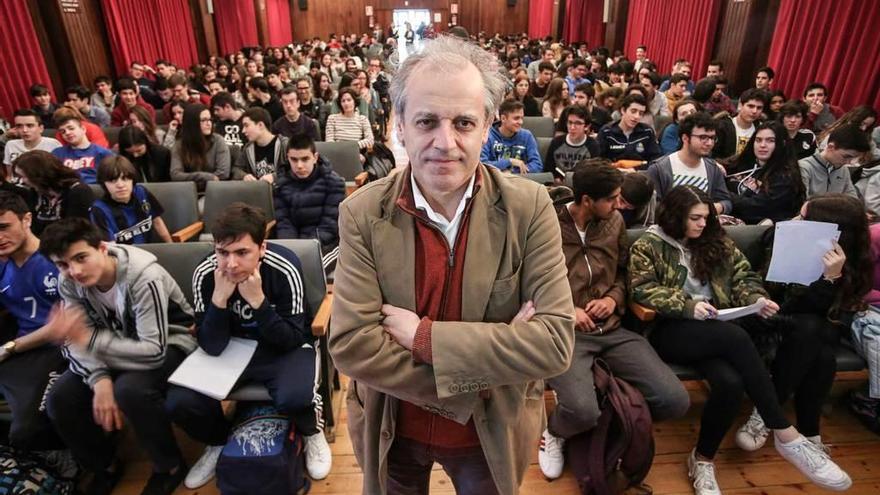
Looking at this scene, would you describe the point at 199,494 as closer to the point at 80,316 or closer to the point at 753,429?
the point at 80,316

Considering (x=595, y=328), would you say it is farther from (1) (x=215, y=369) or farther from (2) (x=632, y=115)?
(2) (x=632, y=115)

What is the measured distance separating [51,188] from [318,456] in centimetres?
229

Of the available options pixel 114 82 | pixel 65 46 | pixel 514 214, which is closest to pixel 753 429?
pixel 514 214

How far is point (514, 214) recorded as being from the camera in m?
0.99

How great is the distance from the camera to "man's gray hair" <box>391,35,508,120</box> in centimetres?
92

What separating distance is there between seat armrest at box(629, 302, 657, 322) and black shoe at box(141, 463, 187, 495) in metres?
2.17

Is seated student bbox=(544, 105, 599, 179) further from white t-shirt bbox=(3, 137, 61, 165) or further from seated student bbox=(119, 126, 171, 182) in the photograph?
white t-shirt bbox=(3, 137, 61, 165)

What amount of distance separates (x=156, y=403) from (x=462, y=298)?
1.61 m

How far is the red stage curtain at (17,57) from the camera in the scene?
503 cm

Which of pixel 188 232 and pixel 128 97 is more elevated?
pixel 128 97

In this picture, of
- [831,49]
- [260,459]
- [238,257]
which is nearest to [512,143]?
[238,257]

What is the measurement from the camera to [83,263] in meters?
1.73

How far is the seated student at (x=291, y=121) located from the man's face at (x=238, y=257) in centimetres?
319

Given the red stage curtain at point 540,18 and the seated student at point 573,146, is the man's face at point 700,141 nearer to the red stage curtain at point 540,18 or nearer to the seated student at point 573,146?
the seated student at point 573,146
